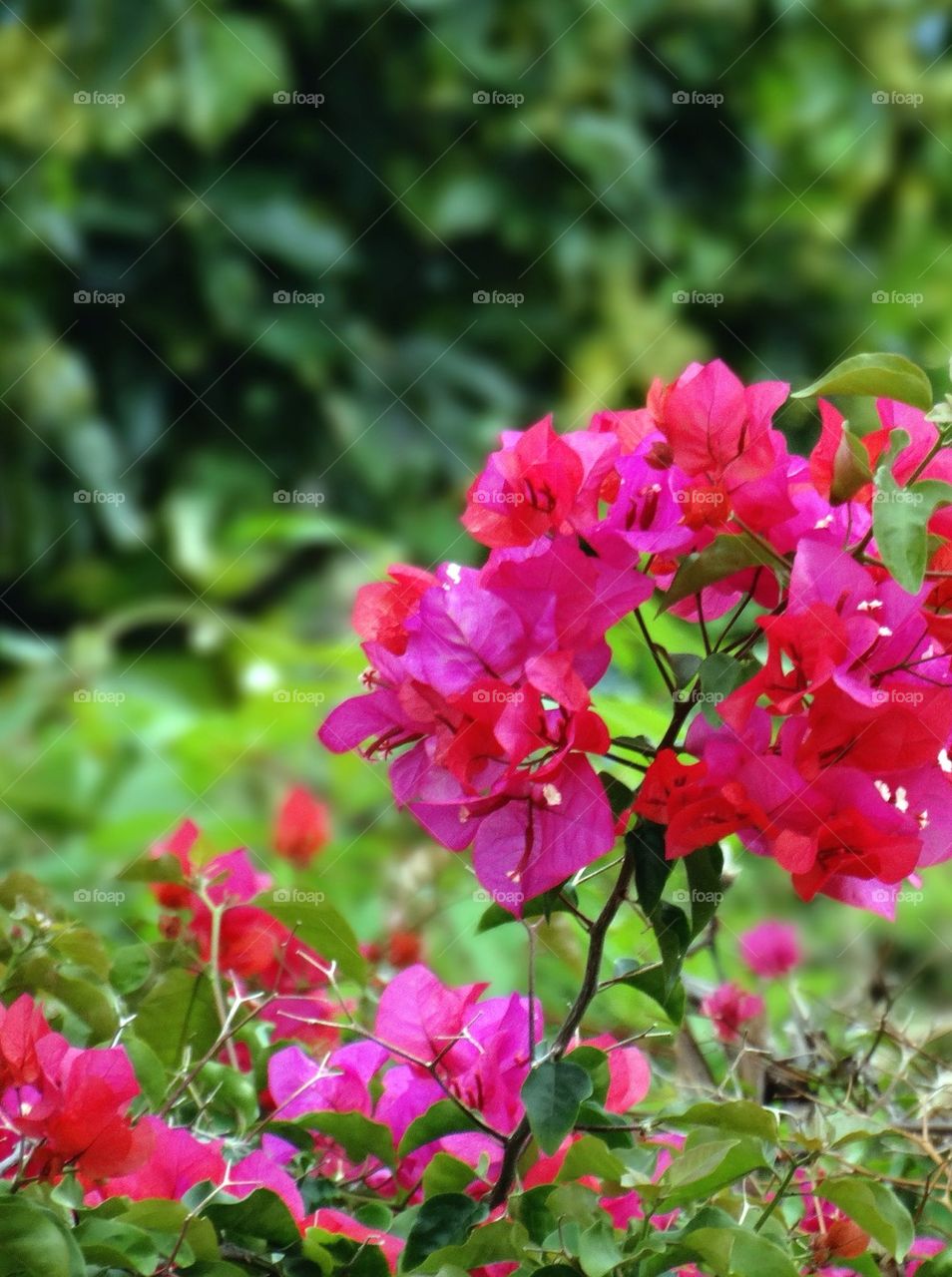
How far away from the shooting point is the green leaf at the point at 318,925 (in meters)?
0.53

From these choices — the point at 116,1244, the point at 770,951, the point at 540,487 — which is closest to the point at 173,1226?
the point at 116,1244

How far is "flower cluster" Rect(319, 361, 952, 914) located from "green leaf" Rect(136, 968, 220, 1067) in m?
0.15

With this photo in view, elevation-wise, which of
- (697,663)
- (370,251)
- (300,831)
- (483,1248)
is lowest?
(300,831)

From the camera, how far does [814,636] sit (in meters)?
0.41

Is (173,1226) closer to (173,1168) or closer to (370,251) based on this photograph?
(173,1168)

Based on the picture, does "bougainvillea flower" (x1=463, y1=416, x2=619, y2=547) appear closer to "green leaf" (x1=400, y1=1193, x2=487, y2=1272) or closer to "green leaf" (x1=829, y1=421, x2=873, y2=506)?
"green leaf" (x1=829, y1=421, x2=873, y2=506)

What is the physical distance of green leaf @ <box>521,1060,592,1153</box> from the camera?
0.39 meters

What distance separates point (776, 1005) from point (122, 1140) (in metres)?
0.71

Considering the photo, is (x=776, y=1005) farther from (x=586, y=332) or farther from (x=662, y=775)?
(x=586, y=332)

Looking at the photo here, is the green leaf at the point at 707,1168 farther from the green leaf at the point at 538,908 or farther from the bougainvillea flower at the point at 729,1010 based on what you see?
the bougainvillea flower at the point at 729,1010

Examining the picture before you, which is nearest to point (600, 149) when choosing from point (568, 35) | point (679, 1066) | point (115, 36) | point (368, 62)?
point (568, 35)

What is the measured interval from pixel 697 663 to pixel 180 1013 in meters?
0.24

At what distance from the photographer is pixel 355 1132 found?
472mm

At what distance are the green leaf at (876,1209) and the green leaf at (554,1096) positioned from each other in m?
0.07
